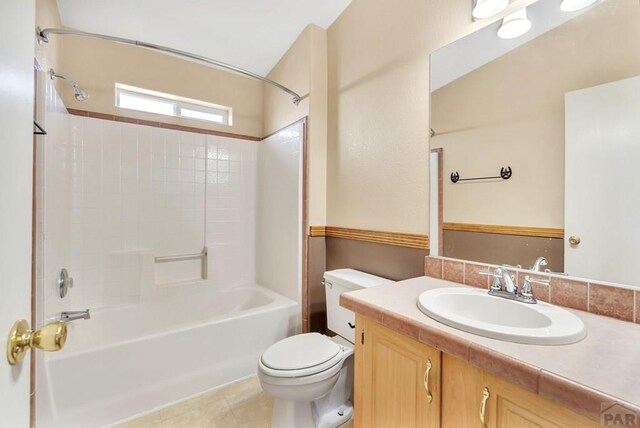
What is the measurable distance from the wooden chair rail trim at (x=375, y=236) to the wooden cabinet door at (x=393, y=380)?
1.93 ft

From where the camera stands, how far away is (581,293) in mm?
974

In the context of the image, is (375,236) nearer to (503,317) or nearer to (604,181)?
(503,317)

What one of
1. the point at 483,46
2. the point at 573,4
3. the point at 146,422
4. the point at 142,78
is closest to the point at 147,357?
the point at 146,422

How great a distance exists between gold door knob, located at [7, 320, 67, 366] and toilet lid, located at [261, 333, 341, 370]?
3.43 ft

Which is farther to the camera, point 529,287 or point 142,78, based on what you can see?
point 142,78

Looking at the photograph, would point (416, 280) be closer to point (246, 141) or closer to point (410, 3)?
point (410, 3)

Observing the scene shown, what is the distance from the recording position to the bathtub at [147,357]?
1479 millimetres

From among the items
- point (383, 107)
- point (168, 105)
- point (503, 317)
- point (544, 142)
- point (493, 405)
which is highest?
point (168, 105)

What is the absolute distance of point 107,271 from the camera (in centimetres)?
225

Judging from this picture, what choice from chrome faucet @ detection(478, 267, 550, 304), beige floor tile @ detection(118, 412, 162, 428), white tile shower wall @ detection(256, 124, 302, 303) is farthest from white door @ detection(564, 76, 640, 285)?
beige floor tile @ detection(118, 412, 162, 428)

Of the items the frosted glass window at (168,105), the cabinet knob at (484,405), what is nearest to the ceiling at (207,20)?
the frosted glass window at (168,105)

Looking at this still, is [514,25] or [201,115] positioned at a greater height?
[201,115]

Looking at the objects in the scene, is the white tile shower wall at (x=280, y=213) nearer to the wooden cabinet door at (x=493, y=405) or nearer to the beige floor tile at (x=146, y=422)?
the beige floor tile at (x=146, y=422)

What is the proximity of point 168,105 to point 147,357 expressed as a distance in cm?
210
